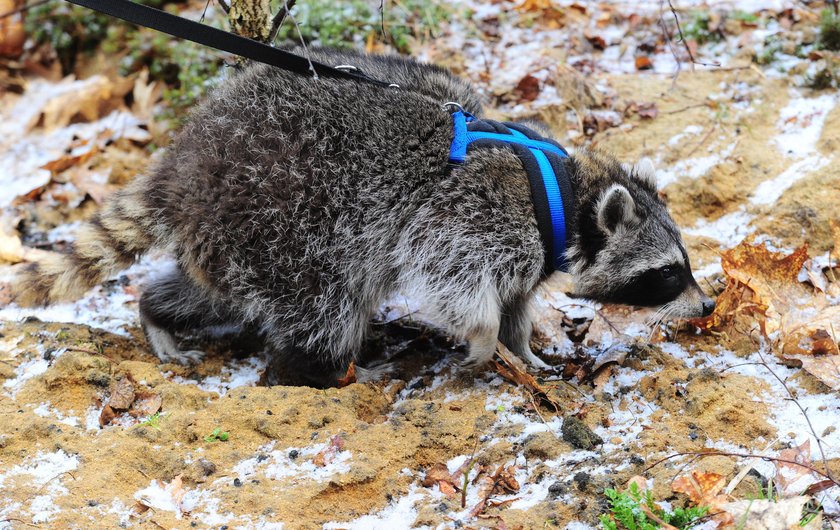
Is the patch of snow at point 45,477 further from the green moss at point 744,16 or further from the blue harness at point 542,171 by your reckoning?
the green moss at point 744,16

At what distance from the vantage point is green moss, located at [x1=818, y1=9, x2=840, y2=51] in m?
5.96

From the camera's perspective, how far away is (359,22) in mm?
6566

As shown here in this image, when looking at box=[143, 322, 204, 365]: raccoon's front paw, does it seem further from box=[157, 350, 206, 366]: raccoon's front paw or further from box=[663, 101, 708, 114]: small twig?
box=[663, 101, 708, 114]: small twig

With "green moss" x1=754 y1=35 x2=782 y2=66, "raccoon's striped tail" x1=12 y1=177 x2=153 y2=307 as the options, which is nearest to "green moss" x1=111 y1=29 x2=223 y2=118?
"raccoon's striped tail" x1=12 y1=177 x2=153 y2=307

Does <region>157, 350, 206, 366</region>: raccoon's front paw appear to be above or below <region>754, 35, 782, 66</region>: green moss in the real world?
below

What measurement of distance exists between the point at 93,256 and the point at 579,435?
2.87 m

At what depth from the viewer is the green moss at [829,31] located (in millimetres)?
5957

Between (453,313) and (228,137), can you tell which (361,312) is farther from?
(228,137)

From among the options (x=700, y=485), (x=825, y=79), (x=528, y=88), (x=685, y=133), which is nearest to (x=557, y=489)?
(x=700, y=485)

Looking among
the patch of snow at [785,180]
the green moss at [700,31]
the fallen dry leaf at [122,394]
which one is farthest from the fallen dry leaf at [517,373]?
the green moss at [700,31]

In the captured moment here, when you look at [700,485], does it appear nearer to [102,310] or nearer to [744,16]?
[102,310]

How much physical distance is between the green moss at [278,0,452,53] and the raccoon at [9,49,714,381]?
7.50 ft

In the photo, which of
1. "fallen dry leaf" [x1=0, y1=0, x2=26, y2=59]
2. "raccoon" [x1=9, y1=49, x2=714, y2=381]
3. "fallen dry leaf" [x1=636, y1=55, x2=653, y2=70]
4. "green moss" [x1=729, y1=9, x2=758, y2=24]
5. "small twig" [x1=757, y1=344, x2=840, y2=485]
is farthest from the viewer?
Answer: "fallen dry leaf" [x1=0, y1=0, x2=26, y2=59]

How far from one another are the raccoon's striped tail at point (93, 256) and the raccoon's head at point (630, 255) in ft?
8.16
